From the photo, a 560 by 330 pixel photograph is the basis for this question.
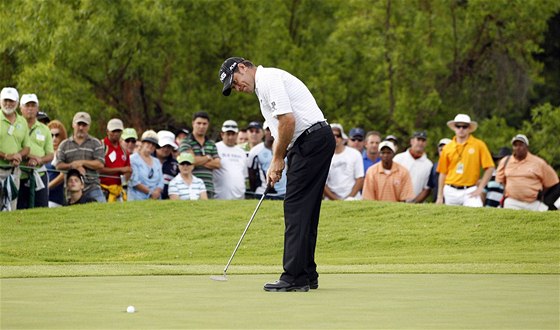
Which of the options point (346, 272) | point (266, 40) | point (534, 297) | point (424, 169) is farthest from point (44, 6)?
point (534, 297)

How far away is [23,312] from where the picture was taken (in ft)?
25.7

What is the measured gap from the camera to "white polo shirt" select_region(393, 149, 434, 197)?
70.7ft

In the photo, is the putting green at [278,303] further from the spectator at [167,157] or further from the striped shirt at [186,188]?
the spectator at [167,157]

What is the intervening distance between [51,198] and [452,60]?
14873 mm

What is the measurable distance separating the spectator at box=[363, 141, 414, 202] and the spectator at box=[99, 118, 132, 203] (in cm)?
395

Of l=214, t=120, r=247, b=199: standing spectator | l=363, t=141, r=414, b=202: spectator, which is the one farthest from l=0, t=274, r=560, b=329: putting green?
l=363, t=141, r=414, b=202: spectator

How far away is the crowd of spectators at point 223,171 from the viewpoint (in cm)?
1897

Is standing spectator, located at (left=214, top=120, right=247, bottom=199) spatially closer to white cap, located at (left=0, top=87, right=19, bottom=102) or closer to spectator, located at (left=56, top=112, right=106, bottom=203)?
spectator, located at (left=56, top=112, right=106, bottom=203)

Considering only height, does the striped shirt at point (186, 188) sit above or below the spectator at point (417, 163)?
below

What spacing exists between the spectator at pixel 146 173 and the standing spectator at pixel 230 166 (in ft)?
3.13

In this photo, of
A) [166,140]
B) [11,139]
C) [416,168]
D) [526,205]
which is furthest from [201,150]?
[526,205]

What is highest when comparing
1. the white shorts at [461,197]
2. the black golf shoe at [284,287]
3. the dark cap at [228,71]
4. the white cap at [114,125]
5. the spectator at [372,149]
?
the dark cap at [228,71]

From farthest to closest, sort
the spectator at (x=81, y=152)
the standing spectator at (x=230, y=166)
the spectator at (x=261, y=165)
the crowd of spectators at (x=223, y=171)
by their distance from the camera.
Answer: the spectator at (x=261, y=165)
the standing spectator at (x=230, y=166)
the crowd of spectators at (x=223, y=171)
the spectator at (x=81, y=152)

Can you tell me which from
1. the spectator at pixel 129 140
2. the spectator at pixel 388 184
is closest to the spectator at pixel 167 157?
the spectator at pixel 129 140
